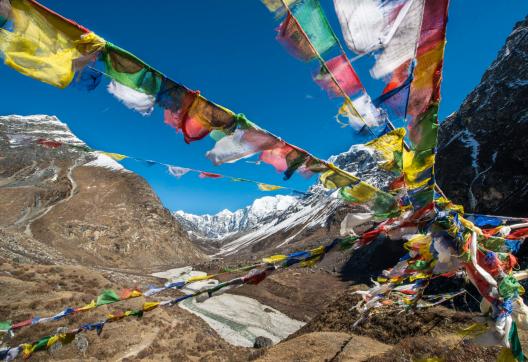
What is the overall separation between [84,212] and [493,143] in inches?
2795

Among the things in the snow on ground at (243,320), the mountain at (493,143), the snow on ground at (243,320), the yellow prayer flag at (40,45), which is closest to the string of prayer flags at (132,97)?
the yellow prayer flag at (40,45)

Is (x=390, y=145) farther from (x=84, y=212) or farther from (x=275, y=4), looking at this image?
(x=84, y=212)

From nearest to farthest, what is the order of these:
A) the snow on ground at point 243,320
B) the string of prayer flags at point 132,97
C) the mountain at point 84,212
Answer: the string of prayer flags at point 132,97
the snow on ground at point 243,320
the mountain at point 84,212

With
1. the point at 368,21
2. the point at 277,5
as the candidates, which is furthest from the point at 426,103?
the point at 277,5

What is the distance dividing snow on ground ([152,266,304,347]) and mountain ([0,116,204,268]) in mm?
25578

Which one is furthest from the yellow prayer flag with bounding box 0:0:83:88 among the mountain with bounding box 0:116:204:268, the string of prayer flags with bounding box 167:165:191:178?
the mountain with bounding box 0:116:204:268

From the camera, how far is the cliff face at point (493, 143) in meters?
33.7

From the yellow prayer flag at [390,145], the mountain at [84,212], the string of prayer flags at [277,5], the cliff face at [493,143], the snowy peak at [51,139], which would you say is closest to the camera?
the string of prayer flags at [277,5]

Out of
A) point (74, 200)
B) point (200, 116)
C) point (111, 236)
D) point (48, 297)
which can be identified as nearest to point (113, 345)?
point (48, 297)

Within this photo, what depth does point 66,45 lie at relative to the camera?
3.31m

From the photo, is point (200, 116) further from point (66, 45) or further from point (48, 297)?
point (48, 297)

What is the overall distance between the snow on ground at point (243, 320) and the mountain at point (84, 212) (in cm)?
2558

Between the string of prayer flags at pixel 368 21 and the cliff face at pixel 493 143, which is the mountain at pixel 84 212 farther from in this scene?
the cliff face at pixel 493 143

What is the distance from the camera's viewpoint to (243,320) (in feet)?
90.4
